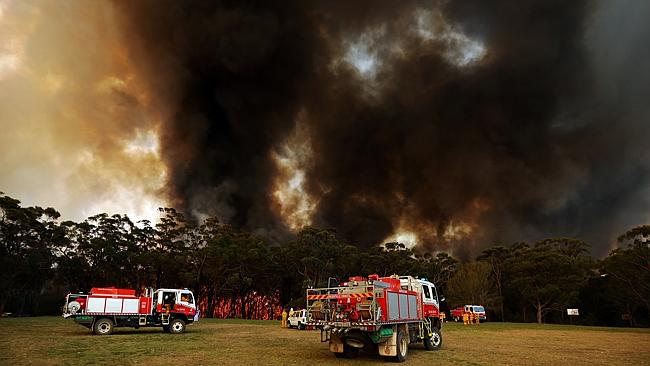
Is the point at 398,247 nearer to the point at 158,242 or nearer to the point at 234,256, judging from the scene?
the point at 234,256

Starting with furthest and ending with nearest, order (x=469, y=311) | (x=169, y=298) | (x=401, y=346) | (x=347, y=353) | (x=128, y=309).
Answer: (x=469, y=311) < (x=169, y=298) < (x=128, y=309) < (x=347, y=353) < (x=401, y=346)

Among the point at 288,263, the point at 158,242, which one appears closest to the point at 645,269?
the point at 288,263

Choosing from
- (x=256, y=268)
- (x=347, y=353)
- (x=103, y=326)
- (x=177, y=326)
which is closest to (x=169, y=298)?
(x=177, y=326)

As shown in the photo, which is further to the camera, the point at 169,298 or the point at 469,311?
the point at 469,311

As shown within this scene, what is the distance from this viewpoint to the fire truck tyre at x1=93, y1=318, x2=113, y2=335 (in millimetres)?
25277

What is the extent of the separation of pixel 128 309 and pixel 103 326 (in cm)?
162

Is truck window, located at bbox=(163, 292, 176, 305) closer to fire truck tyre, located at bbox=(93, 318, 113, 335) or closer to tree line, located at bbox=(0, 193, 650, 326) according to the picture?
fire truck tyre, located at bbox=(93, 318, 113, 335)

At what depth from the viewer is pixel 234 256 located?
203 feet

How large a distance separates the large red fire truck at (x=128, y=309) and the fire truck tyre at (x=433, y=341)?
1694cm

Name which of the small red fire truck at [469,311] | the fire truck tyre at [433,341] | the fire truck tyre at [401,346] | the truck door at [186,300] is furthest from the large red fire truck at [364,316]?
the small red fire truck at [469,311]

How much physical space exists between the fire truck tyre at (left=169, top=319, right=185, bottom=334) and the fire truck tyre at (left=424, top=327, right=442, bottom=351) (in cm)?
1702

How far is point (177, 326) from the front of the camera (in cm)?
2800

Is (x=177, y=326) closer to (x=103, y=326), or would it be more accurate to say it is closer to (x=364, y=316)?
(x=103, y=326)

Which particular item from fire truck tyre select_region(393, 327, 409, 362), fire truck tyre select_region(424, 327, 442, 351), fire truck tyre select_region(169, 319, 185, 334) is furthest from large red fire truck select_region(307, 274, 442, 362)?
fire truck tyre select_region(169, 319, 185, 334)
